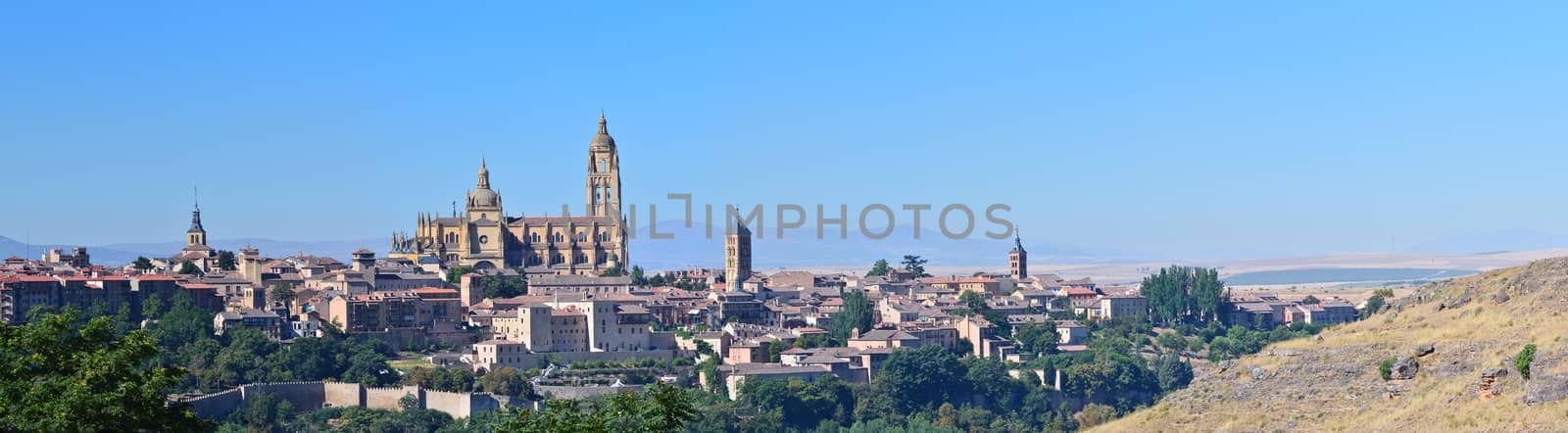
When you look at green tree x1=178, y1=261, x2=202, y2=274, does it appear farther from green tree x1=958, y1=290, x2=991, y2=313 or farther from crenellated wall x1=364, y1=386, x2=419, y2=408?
green tree x1=958, y1=290, x2=991, y2=313

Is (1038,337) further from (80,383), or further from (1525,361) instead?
(80,383)

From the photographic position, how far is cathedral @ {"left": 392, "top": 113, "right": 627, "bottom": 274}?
109250mm

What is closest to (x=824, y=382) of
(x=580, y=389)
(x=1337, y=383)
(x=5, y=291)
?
(x=580, y=389)

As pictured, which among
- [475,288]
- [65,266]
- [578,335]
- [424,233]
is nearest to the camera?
[578,335]

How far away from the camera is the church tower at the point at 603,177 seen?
123 metres

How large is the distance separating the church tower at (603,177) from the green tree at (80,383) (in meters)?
96.3

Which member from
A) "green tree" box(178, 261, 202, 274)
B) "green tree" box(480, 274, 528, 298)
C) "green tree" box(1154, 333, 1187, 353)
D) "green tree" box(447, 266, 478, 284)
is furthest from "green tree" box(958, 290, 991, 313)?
"green tree" box(178, 261, 202, 274)

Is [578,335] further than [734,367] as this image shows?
Yes

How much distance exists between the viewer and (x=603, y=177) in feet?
408

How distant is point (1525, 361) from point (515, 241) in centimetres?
8945

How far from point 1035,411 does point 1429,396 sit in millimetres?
54259

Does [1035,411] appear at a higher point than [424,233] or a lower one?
lower

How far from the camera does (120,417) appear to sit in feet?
77.9

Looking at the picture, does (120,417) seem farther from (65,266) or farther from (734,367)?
(65,266)
